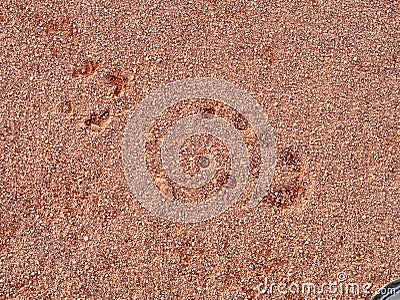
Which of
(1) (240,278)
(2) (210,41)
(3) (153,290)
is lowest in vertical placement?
(3) (153,290)

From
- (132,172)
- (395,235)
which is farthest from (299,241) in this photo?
(132,172)

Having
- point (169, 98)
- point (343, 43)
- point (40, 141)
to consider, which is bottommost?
point (40, 141)

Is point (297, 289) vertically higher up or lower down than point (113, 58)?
lower down

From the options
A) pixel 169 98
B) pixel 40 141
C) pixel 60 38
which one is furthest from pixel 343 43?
pixel 40 141

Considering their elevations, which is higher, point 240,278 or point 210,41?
point 210,41

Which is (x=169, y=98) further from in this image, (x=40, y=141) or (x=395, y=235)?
(x=395, y=235)

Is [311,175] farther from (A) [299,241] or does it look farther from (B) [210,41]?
(B) [210,41]
